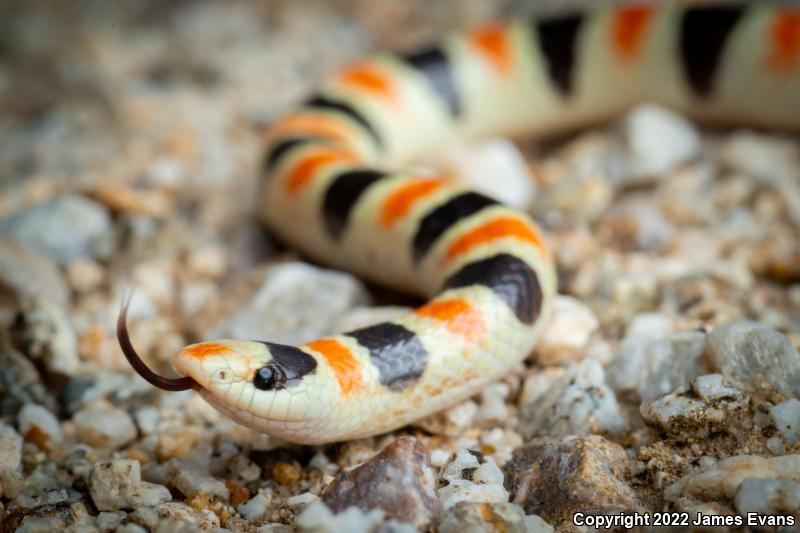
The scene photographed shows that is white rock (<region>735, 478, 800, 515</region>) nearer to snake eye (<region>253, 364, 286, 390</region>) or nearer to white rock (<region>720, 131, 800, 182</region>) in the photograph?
snake eye (<region>253, 364, 286, 390</region>)

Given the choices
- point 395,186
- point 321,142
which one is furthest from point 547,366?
point 321,142

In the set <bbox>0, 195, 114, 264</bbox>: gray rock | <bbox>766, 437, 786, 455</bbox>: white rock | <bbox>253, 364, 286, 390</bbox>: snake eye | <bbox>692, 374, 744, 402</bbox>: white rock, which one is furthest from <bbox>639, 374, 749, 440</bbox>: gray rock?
<bbox>0, 195, 114, 264</bbox>: gray rock

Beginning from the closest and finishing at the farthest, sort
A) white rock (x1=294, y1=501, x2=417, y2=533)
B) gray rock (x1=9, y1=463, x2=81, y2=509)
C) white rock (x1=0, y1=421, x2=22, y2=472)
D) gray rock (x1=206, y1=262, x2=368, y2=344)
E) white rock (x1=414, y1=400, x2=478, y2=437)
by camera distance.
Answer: white rock (x1=294, y1=501, x2=417, y2=533)
gray rock (x1=9, y1=463, x2=81, y2=509)
white rock (x1=0, y1=421, x2=22, y2=472)
white rock (x1=414, y1=400, x2=478, y2=437)
gray rock (x1=206, y1=262, x2=368, y2=344)

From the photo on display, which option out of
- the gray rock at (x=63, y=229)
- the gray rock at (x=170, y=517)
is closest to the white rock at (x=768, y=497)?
the gray rock at (x=170, y=517)

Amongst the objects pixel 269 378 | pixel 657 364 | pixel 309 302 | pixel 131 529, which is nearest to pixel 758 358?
pixel 657 364

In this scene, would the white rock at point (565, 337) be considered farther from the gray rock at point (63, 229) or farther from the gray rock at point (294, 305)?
the gray rock at point (63, 229)
